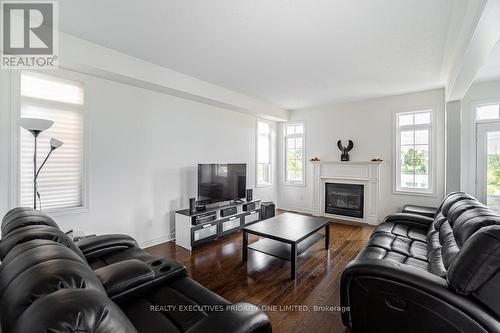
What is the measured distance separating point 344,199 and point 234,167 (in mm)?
2715

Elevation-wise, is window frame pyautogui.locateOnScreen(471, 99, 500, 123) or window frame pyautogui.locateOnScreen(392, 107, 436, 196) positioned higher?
window frame pyautogui.locateOnScreen(471, 99, 500, 123)

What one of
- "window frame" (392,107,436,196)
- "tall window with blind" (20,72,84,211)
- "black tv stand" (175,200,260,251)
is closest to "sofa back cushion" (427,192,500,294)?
"window frame" (392,107,436,196)

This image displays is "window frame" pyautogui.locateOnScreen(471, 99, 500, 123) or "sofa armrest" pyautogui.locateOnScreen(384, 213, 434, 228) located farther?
"window frame" pyautogui.locateOnScreen(471, 99, 500, 123)

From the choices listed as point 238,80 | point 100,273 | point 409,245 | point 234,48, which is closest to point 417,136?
point 409,245

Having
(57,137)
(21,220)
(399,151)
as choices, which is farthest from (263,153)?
(21,220)

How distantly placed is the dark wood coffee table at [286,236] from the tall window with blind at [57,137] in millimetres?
2318

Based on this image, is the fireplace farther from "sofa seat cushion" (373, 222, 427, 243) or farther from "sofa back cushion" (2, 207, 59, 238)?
"sofa back cushion" (2, 207, 59, 238)

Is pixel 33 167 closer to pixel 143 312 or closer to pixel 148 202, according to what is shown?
pixel 148 202

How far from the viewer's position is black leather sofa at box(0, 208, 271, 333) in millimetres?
666

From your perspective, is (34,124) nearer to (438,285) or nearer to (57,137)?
(57,137)

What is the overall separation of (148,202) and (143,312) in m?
2.52

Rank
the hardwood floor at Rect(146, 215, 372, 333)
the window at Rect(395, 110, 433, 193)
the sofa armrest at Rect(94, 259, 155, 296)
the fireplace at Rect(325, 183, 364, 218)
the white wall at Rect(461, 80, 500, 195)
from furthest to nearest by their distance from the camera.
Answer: the fireplace at Rect(325, 183, 364, 218)
the window at Rect(395, 110, 433, 193)
the white wall at Rect(461, 80, 500, 195)
the hardwood floor at Rect(146, 215, 372, 333)
the sofa armrest at Rect(94, 259, 155, 296)

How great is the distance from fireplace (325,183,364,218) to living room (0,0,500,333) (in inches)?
1.8

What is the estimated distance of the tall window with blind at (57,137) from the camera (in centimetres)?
268
